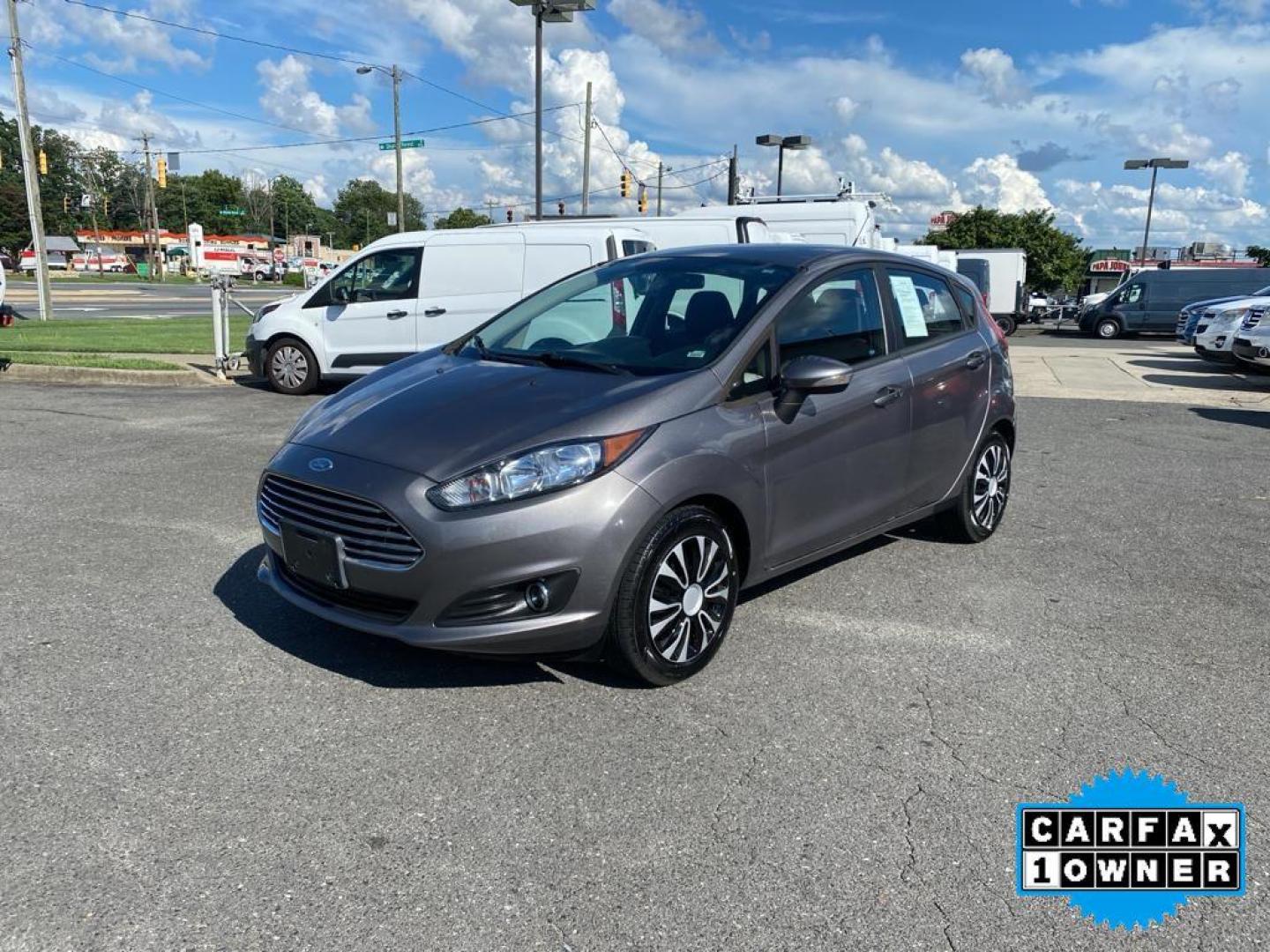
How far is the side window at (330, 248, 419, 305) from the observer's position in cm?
1118

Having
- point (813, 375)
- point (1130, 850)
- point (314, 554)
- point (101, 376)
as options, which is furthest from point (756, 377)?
point (101, 376)

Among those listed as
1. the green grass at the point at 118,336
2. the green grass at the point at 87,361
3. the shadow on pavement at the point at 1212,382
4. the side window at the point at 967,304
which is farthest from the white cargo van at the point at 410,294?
the shadow on pavement at the point at 1212,382

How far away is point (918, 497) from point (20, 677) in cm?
403

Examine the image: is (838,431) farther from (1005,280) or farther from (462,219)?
(462,219)

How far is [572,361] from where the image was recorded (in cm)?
407

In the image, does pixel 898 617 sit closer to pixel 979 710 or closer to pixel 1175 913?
pixel 979 710

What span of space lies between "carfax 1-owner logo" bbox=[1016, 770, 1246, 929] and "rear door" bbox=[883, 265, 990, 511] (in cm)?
210

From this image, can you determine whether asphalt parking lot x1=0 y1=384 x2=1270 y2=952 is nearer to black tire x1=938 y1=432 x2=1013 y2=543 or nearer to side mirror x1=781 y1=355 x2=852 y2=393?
Answer: black tire x1=938 y1=432 x2=1013 y2=543

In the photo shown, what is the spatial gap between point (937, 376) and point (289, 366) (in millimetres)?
8695

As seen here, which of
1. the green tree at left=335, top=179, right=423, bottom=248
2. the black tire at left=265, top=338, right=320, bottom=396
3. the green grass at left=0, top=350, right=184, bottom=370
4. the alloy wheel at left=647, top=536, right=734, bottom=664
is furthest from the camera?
the green tree at left=335, top=179, right=423, bottom=248

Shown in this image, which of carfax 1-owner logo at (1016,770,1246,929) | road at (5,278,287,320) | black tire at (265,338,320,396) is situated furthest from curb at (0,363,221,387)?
road at (5,278,287,320)

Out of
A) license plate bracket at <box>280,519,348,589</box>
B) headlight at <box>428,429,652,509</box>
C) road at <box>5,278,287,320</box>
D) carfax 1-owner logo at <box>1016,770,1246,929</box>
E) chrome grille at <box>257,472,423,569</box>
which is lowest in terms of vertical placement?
road at <box>5,278,287,320</box>

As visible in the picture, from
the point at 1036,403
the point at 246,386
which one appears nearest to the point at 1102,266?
the point at 1036,403

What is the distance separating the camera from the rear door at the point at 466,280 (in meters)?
10.9
